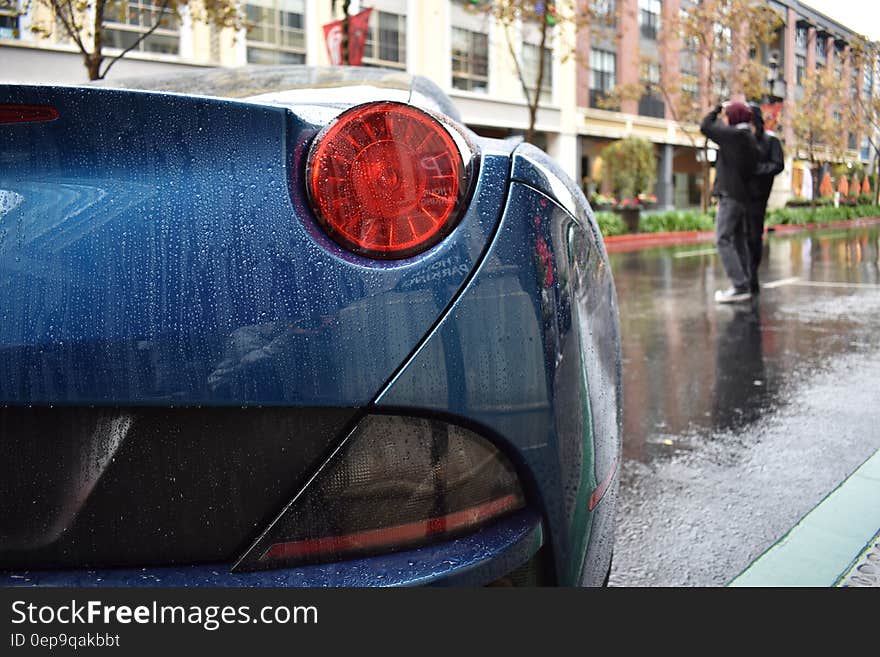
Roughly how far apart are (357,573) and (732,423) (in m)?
3.20

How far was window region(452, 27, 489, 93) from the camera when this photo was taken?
Answer: 29.9 metres

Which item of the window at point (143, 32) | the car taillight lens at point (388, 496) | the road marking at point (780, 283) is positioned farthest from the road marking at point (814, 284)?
the window at point (143, 32)

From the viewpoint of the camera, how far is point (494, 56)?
102 ft

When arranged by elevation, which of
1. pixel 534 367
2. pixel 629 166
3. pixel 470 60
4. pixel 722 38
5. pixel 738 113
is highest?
pixel 470 60

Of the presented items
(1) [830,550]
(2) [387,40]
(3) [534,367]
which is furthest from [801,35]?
(3) [534,367]

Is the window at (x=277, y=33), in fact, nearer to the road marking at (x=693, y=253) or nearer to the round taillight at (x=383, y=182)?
the road marking at (x=693, y=253)

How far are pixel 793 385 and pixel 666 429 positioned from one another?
1.21 m

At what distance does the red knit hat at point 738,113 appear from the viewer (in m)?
8.34

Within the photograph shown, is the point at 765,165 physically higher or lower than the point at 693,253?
higher

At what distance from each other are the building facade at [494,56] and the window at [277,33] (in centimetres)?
3

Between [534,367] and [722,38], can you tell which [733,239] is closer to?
[534,367]

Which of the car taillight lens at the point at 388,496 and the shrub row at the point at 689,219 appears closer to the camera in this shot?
the car taillight lens at the point at 388,496

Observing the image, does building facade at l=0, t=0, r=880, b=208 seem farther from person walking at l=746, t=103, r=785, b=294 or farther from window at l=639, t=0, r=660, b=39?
person walking at l=746, t=103, r=785, b=294

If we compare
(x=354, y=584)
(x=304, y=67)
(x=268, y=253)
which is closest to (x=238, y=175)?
(x=268, y=253)
